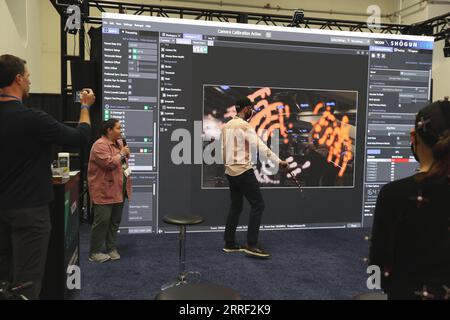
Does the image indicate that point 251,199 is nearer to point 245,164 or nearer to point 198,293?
point 245,164

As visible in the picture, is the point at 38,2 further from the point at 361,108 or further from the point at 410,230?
the point at 410,230

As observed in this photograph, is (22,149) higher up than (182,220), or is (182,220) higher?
(22,149)

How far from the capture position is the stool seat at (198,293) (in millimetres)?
1590

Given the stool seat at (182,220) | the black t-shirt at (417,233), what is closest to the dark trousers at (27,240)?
the stool seat at (182,220)

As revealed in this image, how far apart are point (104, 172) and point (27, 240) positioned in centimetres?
171

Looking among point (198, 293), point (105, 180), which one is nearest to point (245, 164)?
point (105, 180)

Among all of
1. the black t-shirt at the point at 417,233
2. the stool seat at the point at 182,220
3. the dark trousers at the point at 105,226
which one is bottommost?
the dark trousers at the point at 105,226

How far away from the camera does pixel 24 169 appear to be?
81.5 inches

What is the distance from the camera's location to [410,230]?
1247mm

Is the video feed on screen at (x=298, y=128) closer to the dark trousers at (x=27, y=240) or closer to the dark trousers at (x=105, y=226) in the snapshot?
the dark trousers at (x=105, y=226)

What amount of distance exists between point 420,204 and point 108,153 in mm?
3009

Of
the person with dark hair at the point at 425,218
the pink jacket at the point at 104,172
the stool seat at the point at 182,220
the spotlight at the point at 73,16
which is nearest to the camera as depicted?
the person with dark hair at the point at 425,218

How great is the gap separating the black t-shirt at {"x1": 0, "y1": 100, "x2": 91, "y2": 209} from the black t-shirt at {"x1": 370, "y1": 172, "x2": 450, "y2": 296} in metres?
1.62

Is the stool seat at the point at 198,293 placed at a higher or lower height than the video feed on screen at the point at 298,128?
lower
